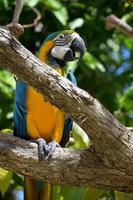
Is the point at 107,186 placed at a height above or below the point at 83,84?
below

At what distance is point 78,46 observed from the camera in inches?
106

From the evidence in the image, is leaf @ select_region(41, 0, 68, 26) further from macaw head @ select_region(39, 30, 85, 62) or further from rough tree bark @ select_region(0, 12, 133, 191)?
rough tree bark @ select_region(0, 12, 133, 191)

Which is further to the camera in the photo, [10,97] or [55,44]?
[10,97]

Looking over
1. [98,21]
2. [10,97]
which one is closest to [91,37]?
[98,21]

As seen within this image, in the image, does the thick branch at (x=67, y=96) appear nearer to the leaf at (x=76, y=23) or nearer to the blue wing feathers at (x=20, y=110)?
the blue wing feathers at (x=20, y=110)

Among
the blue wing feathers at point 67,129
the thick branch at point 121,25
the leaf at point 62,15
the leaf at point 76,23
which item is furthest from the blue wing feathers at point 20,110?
the leaf at point 76,23

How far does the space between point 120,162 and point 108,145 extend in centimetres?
9

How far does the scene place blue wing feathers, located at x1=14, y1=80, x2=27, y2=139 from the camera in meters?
2.66

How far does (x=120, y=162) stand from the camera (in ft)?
6.58

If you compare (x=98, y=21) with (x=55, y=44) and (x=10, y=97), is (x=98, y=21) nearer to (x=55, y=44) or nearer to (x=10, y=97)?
(x=10, y=97)

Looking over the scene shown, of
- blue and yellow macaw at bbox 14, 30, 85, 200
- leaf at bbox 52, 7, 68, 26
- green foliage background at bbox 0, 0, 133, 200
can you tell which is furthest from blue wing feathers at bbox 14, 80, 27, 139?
leaf at bbox 52, 7, 68, 26

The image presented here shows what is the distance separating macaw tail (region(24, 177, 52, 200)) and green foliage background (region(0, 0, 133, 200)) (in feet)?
2.90

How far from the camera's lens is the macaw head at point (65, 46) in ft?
8.87

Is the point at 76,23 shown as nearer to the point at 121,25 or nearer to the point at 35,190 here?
the point at 121,25
